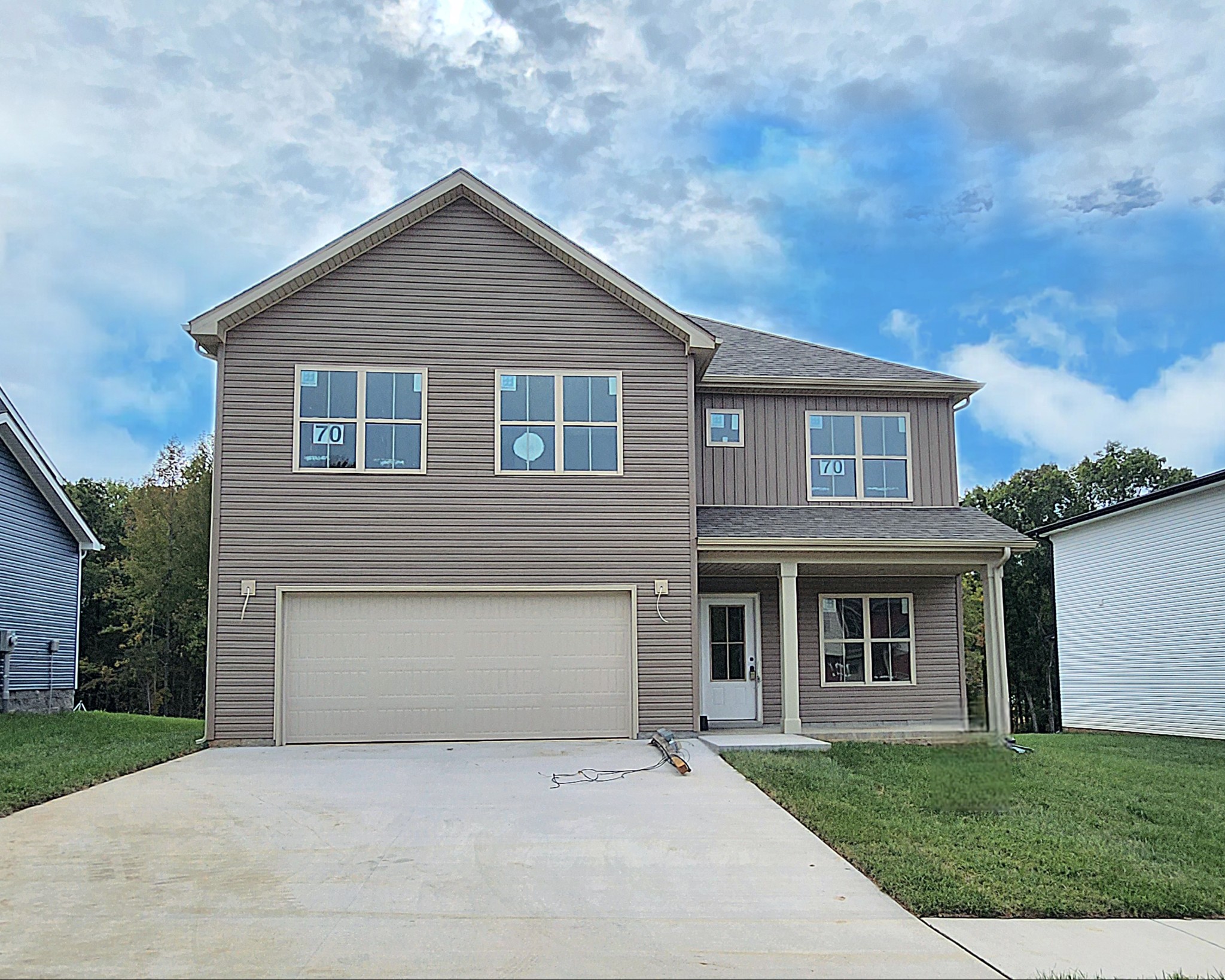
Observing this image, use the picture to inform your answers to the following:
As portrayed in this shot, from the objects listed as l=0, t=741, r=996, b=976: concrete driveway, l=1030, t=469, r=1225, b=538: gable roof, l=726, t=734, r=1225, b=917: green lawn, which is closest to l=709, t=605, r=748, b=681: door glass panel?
l=726, t=734, r=1225, b=917: green lawn

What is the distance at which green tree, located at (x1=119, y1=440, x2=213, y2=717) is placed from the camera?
111 feet

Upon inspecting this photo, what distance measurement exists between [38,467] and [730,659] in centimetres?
1401

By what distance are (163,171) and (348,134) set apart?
5.06 metres

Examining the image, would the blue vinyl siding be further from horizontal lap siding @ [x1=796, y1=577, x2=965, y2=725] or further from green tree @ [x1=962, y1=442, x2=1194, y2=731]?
green tree @ [x1=962, y1=442, x2=1194, y2=731]

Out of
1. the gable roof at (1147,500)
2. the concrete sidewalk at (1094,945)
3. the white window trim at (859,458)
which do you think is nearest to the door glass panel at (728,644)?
the white window trim at (859,458)

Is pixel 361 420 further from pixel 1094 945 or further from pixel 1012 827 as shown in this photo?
pixel 1094 945

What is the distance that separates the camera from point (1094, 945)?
6238 mm

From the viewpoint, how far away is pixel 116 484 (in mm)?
42562

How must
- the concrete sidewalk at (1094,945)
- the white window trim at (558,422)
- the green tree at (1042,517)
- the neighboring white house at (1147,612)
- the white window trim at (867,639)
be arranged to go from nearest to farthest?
1. the concrete sidewalk at (1094,945)
2. the white window trim at (558,422)
3. the white window trim at (867,639)
4. the neighboring white house at (1147,612)
5. the green tree at (1042,517)

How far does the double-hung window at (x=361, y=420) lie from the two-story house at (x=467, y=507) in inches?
1.1

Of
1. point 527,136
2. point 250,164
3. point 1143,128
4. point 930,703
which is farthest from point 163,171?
Result: point 1143,128

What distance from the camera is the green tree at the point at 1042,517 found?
132ft

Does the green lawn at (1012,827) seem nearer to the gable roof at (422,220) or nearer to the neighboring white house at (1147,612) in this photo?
the gable roof at (422,220)

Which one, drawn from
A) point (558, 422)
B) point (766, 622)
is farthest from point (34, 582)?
point (766, 622)
